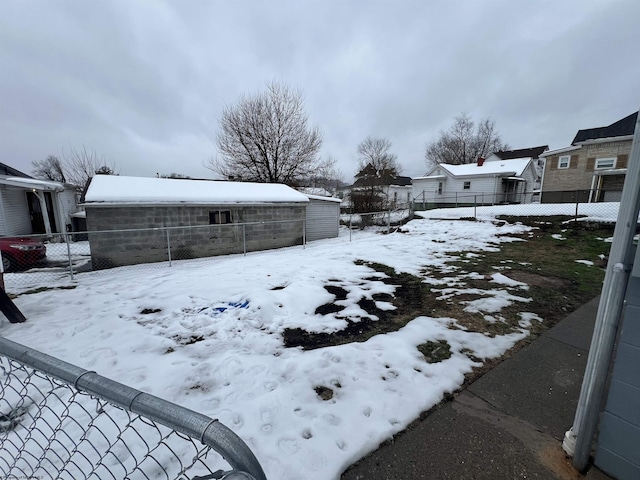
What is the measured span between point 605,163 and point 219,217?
924 inches

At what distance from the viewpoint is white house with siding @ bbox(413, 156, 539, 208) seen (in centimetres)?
2416

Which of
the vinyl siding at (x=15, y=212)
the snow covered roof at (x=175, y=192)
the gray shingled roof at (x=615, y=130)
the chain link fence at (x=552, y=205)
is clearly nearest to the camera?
the snow covered roof at (x=175, y=192)


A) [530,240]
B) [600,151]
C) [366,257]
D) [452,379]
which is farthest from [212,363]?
[600,151]

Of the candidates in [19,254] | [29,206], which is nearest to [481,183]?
[19,254]

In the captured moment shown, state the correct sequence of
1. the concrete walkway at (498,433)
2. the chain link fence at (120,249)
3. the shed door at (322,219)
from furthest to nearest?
the shed door at (322,219) → the chain link fence at (120,249) → the concrete walkway at (498,433)

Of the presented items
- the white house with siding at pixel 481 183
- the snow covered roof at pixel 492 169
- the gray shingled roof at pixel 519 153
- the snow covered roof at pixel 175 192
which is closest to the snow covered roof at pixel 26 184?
the snow covered roof at pixel 175 192

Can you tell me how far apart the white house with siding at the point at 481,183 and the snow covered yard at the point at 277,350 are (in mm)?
20431

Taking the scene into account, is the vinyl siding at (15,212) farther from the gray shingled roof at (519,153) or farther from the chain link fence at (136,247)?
the gray shingled roof at (519,153)

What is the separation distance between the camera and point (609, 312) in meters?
1.59

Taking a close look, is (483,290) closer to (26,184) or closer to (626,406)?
(626,406)

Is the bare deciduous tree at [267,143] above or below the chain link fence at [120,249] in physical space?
above

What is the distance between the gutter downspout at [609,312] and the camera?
58.0 inches

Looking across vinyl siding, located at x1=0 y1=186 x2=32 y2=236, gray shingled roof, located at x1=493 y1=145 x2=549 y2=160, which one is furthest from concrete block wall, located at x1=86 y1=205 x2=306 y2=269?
gray shingled roof, located at x1=493 y1=145 x2=549 y2=160

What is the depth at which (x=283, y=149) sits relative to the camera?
20.1m
